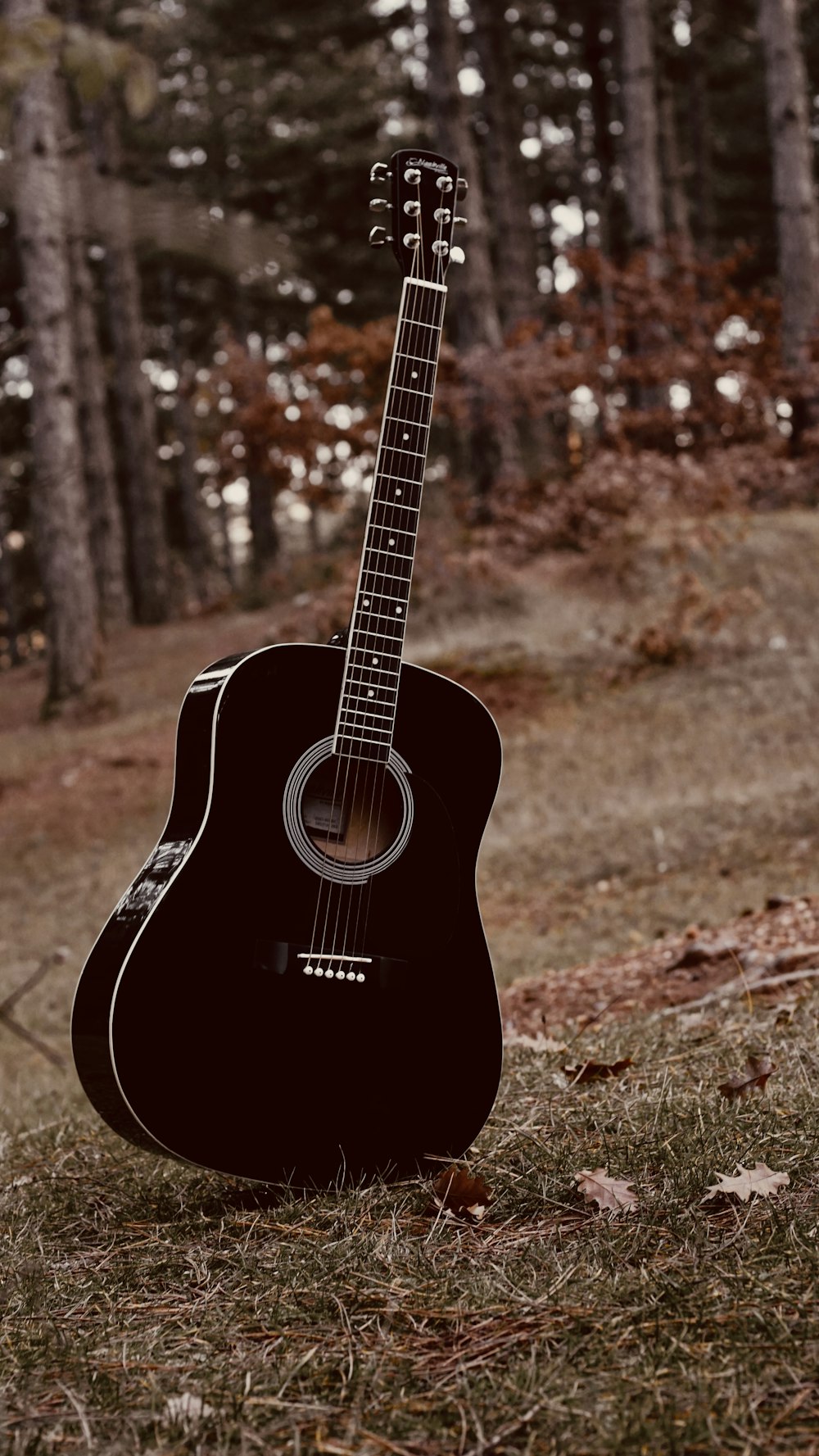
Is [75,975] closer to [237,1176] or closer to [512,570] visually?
[237,1176]

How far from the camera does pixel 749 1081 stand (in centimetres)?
284

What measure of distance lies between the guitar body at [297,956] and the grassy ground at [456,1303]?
0.15 meters

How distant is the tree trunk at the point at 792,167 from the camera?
15.0 meters

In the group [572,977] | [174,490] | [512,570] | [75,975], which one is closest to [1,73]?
[572,977]

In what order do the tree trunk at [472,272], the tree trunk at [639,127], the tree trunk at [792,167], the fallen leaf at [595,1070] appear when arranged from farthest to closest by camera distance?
the tree trunk at [639,127] → the tree trunk at [792,167] → the tree trunk at [472,272] → the fallen leaf at [595,1070]

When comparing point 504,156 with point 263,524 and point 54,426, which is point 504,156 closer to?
point 263,524

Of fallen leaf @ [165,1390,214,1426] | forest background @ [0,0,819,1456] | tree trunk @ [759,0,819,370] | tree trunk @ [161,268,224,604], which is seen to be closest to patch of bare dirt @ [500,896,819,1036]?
forest background @ [0,0,819,1456]

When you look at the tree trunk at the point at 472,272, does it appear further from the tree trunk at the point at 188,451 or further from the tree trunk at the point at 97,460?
the tree trunk at the point at 188,451

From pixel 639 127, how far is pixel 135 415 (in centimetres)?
898

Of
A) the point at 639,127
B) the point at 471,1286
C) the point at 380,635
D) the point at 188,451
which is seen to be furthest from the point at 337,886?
the point at 188,451

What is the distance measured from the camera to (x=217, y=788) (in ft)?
8.50

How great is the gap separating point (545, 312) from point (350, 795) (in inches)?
1012

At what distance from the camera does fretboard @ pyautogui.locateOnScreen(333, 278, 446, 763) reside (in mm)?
2748

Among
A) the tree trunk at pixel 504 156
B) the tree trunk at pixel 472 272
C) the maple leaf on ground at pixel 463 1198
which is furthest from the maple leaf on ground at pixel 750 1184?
the tree trunk at pixel 504 156
